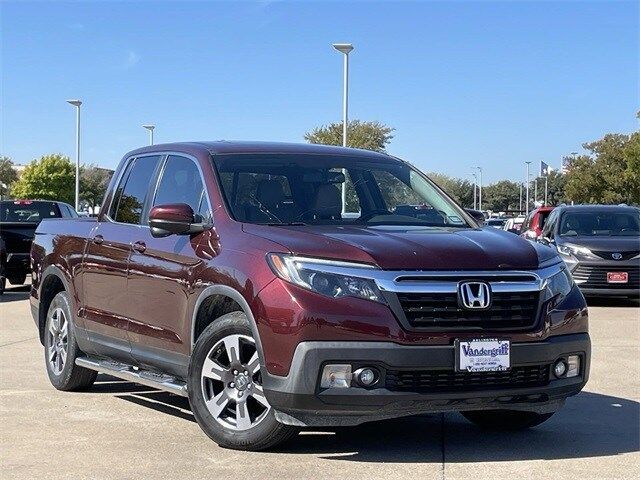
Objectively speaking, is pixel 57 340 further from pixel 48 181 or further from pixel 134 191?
pixel 48 181

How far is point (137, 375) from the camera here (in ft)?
23.4

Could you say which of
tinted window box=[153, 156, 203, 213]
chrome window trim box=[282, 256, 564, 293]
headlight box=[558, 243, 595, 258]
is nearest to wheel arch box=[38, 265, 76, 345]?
tinted window box=[153, 156, 203, 213]

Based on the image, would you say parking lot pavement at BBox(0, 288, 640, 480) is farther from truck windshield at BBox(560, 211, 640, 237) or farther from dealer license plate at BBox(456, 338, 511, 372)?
truck windshield at BBox(560, 211, 640, 237)

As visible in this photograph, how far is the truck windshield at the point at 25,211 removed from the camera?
2177cm

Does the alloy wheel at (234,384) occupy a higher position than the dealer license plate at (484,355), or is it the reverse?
the dealer license plate at (484,355)

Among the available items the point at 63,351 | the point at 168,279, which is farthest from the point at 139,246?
the point at 63,351

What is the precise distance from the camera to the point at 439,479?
5496 mm

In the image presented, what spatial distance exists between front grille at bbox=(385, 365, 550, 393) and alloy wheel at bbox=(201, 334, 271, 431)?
74 cm

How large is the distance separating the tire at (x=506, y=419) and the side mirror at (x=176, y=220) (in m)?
2.14

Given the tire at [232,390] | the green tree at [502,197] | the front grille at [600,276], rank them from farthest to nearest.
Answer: the green tree at [502,197] → the front grille at [600,276] → the tire at [232,390]

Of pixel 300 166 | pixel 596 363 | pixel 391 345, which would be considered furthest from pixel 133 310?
pixel 596 363

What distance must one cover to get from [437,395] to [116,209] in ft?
11.0

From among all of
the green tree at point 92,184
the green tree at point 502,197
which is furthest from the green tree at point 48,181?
the green tree at point 502,197

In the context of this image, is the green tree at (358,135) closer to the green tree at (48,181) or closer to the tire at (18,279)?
the tire at (18,279)
